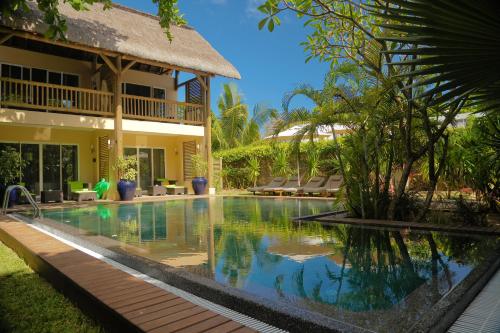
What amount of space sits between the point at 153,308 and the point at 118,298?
0.40 metres

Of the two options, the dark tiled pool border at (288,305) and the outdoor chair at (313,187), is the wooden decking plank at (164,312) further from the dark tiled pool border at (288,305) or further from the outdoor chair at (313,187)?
the outdoor chair at (313,187)

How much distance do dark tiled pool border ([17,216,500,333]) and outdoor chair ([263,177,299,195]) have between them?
12512 mm

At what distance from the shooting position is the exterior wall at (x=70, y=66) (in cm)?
1531

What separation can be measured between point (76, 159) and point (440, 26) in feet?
58.5

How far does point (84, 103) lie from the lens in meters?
15.2

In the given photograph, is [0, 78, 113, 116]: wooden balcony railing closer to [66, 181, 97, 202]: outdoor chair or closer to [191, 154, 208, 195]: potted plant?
[66, 181, 97, 202]: outdoor chair

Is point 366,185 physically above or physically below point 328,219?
above

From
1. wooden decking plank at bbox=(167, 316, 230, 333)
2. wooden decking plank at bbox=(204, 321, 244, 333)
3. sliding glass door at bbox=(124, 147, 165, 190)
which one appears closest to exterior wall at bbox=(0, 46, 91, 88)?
sliding glass door at bbox=(124, 147, 165, 190)

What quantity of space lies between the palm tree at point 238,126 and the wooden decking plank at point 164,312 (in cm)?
2321

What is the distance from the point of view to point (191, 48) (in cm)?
1827

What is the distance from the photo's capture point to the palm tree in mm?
26453

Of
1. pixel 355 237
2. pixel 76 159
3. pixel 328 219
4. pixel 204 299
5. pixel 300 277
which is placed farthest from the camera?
pixel 76 159

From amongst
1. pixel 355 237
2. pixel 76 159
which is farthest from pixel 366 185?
pixel 76 159

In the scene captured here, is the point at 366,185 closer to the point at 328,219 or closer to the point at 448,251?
the point at 328,219
